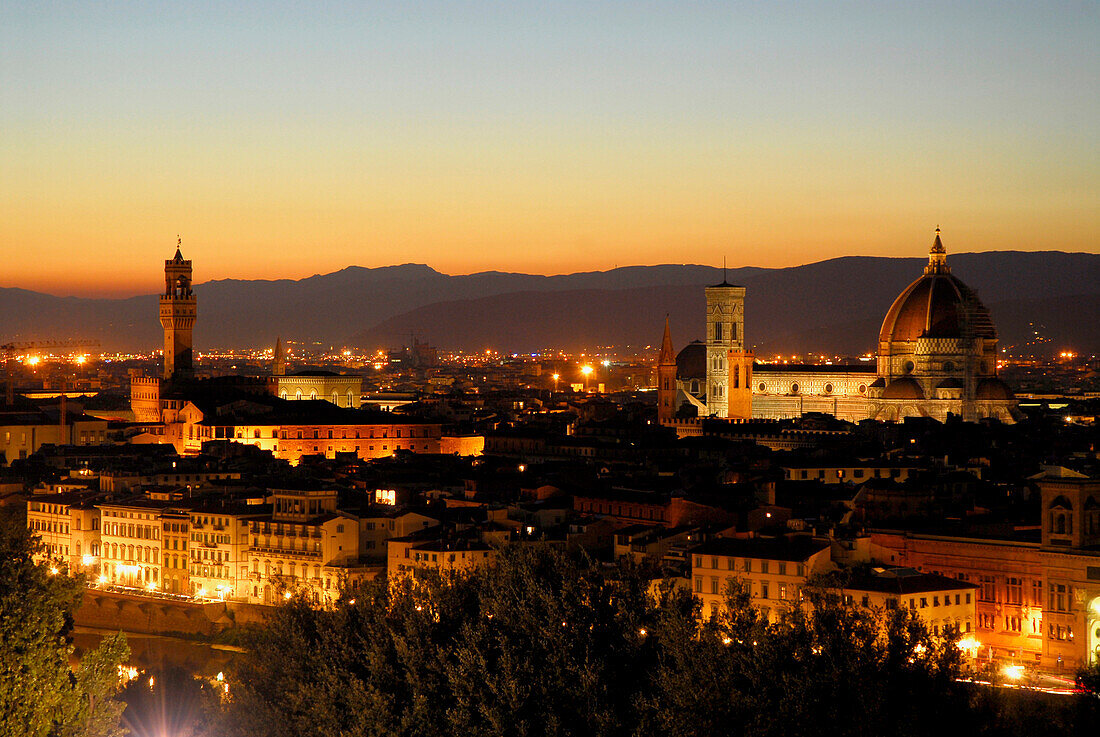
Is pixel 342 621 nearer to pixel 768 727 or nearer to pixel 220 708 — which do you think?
pixel 220 708

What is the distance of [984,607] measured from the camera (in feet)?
124

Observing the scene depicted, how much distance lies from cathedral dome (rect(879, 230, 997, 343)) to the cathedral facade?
0.05 m

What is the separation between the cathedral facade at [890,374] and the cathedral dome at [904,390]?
0.15ft

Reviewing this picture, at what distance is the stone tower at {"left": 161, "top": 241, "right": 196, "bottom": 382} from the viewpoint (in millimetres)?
90812

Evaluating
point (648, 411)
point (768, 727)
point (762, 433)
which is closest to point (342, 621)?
point (768, 727)

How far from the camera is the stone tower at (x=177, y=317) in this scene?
90812 mm

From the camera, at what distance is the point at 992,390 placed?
309ft

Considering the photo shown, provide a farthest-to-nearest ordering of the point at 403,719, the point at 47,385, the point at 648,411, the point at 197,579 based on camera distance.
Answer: the point at 47,385
the point at 648,411
the point at 197,579
the point at 403,719

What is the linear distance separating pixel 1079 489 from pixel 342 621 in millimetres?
13704

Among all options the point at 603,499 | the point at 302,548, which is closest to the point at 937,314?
the point at 603,499

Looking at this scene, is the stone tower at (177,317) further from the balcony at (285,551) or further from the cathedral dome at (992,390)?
the balcony at (285,551)

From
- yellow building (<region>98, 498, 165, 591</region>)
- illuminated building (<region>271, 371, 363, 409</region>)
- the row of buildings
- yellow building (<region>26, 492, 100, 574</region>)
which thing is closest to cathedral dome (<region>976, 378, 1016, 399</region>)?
the row of buildings

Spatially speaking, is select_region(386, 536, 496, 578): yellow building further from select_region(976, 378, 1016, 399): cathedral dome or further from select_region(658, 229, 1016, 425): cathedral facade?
select_region(976, 378, 1016, 399): cathedral dome

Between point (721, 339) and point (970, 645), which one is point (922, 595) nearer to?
point (970, 645)
